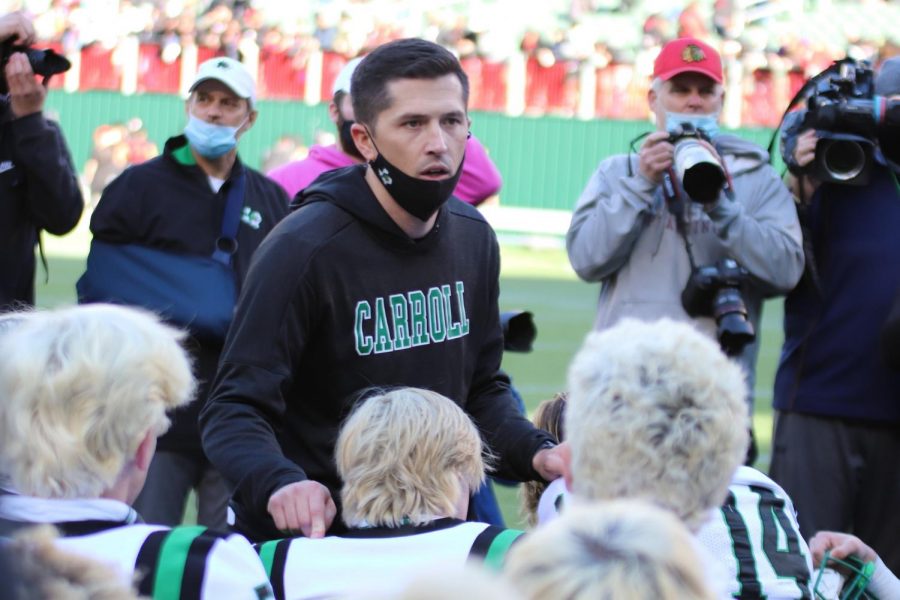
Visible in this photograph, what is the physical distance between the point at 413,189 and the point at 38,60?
202 centimetres

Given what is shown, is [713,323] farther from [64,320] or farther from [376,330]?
[64,320]

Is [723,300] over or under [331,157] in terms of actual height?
under

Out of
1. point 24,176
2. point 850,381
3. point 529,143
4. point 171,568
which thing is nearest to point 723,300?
point 850,381

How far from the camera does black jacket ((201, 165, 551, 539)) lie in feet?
11.1

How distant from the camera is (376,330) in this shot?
3592mm

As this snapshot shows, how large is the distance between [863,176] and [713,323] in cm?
73

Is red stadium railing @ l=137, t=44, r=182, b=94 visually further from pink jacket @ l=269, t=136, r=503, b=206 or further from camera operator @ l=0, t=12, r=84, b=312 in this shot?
camera operator @ l=0, t=12, r=84, b=312

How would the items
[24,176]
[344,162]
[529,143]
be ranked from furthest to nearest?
[529,143]
[344,162]
[24,176]

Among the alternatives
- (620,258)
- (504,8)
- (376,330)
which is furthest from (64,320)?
(504,8)

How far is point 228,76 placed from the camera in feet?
18.9

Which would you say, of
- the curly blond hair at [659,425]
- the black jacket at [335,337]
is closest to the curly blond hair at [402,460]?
the black jacket at [335,337]

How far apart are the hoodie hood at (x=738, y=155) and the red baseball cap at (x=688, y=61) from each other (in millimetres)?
264

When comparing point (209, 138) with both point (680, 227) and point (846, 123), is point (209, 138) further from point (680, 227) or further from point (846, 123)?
point (846, 123)

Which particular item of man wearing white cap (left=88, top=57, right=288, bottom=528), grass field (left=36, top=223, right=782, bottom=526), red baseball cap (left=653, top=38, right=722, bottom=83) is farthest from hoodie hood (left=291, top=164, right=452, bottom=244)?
grass field (left=36, top=223, right=782, bottom=526)
